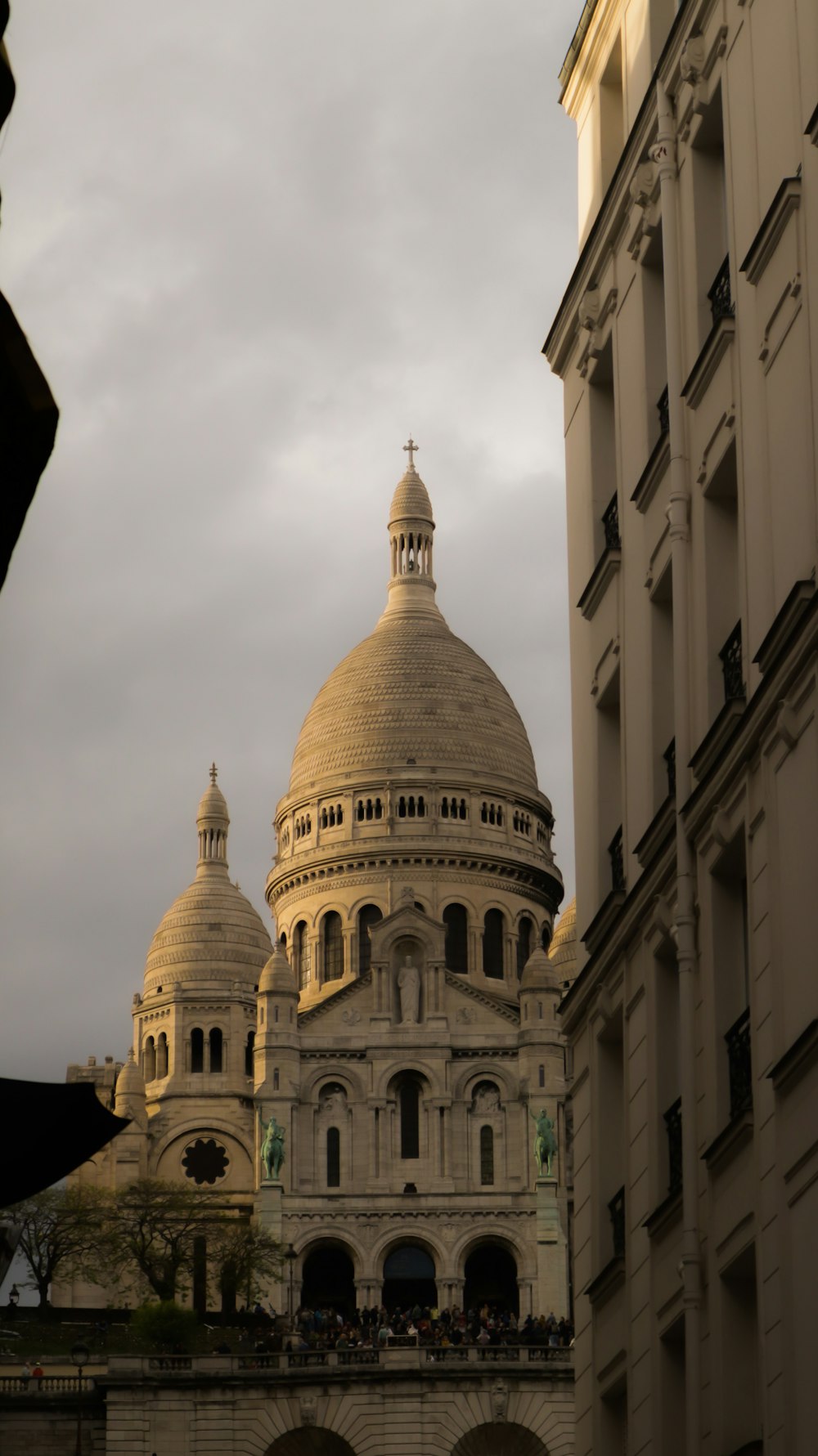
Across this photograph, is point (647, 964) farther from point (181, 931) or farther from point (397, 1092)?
point (181, 931)

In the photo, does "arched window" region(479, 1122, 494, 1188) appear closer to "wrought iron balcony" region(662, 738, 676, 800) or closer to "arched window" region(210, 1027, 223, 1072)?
"arched window" region(210, 1027, 223, 1072)

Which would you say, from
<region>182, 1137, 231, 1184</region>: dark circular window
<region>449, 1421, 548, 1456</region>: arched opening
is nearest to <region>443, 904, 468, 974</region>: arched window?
<region>182, 1137, 231, 1184</region>: dark circular window

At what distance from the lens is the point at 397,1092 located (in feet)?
353

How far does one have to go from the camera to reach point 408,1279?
103 meters

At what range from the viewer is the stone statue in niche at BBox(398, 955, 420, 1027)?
357ft

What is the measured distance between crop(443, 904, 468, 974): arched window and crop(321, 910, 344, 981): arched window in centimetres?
444

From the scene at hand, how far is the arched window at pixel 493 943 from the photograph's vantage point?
118 m

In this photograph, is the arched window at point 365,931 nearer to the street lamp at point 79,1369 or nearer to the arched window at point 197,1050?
the arched window at point 197,1050

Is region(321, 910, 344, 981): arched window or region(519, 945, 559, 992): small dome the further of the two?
region(321, 910, 344, 981): arched window

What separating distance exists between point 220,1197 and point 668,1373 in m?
87.0

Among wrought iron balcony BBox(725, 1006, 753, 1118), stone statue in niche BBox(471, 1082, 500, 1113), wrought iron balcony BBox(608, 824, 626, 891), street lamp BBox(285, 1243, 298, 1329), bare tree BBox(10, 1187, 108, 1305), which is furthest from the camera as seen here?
stone statue in niche BBox(471, 1082, 500, 1113)

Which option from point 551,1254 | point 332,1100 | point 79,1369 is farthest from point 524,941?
point 79,1369

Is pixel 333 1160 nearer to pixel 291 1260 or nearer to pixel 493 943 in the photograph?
pixel 291 1260

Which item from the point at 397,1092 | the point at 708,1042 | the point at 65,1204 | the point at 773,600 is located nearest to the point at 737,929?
the point at 708,1042
